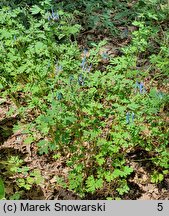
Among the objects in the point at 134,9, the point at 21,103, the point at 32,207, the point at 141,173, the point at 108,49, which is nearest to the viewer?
the point at 32,207

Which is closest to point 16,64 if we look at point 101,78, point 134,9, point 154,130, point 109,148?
point 101,78

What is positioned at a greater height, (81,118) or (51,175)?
(81,118)

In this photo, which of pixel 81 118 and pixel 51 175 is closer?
pixel 81 118

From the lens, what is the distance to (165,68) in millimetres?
3012

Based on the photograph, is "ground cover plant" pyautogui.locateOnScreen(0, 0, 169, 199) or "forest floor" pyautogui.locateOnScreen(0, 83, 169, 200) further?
"forest floor" pyautogui.locateOnScreen(0, 83, 169, 200)

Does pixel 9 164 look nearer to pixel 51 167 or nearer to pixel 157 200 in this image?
pixel 51 167

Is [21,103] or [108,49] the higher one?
[108,49]

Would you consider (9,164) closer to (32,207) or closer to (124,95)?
(32,207)

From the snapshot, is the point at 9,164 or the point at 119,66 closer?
the point at 119,66

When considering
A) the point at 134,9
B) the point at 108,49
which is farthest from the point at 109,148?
the point at 134,9

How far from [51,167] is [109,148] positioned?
740mm

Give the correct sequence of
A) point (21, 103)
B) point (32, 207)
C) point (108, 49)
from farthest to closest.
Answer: point (108, 49)
point (21, 103)
point (32, 207)

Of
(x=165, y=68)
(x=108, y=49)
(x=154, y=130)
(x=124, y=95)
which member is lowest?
(x=154, y=130)

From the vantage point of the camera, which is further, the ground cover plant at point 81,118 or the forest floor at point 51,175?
the forest floor at point 51,175
